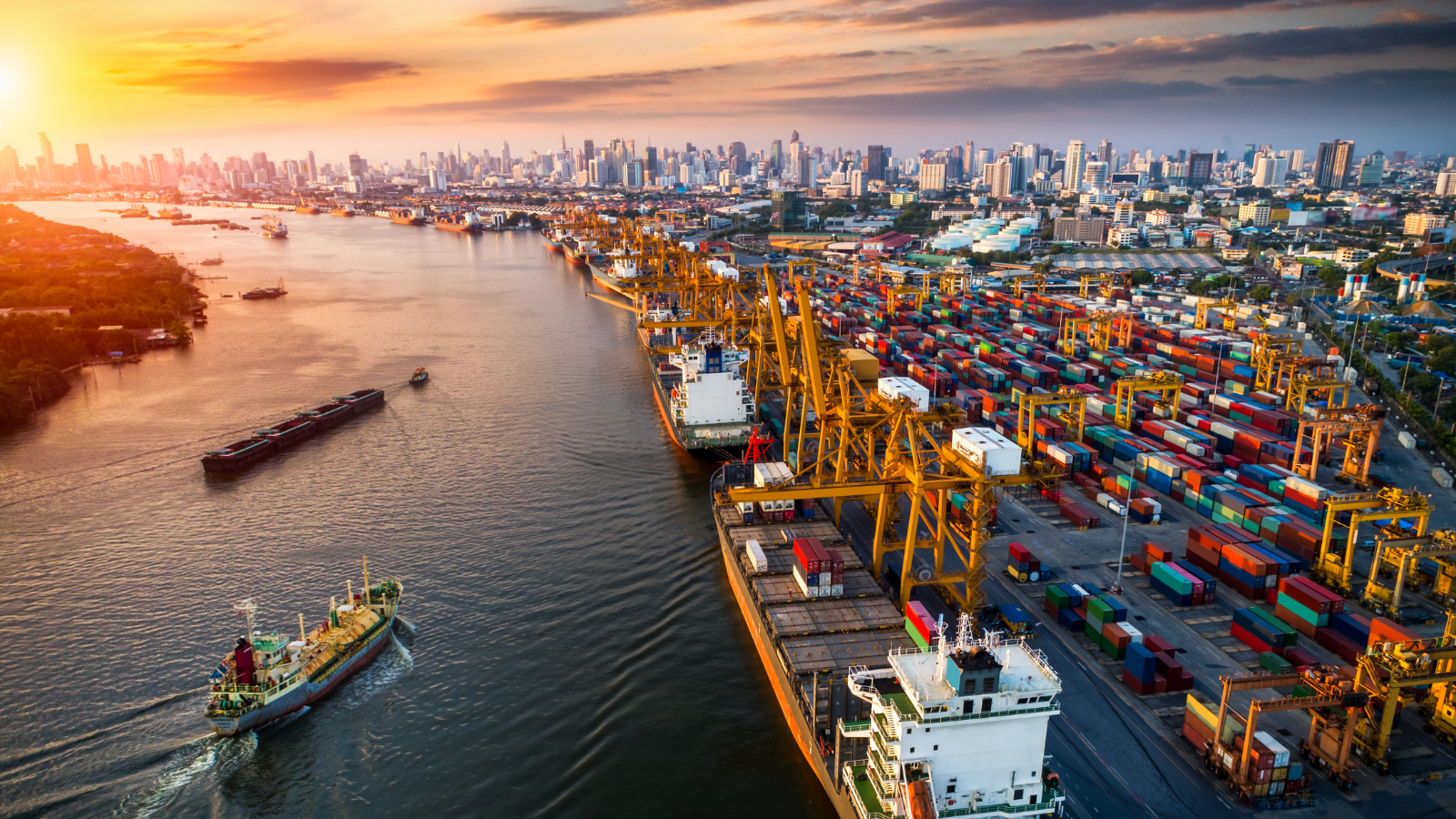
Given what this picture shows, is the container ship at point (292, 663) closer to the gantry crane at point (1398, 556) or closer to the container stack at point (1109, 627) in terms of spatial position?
the container stack at point (1109, 627)

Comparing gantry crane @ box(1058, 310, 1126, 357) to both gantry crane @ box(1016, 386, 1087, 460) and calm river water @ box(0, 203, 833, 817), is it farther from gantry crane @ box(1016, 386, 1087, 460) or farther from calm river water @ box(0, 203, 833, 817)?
calm river water @ box(0, 203, 833, 817)

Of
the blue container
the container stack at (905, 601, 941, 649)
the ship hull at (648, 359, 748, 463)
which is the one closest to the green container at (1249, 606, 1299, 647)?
the blue container

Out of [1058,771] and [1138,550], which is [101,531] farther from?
[1138,550]

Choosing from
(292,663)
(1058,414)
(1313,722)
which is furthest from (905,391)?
(292,663)

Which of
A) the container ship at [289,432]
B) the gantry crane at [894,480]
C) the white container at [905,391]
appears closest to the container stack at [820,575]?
the gantry crane at [894,480]

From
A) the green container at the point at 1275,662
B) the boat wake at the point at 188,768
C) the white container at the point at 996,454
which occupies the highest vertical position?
the white container at the point at 996,454

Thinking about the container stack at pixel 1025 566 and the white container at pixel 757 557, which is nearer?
the white container at pixel 757 557

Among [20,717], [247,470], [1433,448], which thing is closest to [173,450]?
[247,470]
